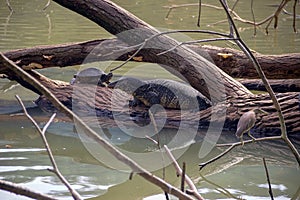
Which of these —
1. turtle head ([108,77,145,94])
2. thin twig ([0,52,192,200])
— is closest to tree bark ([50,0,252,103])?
turtle head ([108,77,145,94])

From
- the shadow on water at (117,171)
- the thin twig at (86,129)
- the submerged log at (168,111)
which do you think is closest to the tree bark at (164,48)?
the submerged log at (168,111)

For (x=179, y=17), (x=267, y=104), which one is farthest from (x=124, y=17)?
(x=179, y=17)

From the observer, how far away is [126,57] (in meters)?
→ 4.81

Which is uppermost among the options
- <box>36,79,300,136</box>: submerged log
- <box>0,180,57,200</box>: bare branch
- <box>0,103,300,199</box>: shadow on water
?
<box>0,180,57,200</box>: bare branch

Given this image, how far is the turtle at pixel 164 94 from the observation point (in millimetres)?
4789

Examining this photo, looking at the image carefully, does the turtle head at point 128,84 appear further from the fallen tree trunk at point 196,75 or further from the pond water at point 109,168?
the pond water at point 109,168

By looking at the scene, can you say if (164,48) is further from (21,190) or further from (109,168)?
(21,190)

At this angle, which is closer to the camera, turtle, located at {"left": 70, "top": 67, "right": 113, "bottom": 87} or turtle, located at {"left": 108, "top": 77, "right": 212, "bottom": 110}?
turtle, located at {"left": 108, "top": 77, "right": 212, "bottom": 110}

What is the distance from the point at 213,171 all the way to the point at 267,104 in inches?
43.8

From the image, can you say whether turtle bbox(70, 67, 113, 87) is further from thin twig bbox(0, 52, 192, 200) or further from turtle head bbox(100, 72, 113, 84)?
thin twig bbox(0, 52, 192, 200)

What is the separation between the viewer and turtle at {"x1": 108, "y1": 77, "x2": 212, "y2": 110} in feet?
15.7

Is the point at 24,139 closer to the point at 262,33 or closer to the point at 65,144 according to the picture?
the point at 65,144

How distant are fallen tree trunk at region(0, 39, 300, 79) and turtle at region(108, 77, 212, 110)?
0.37m

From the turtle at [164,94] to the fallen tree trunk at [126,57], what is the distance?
0.37 metres
